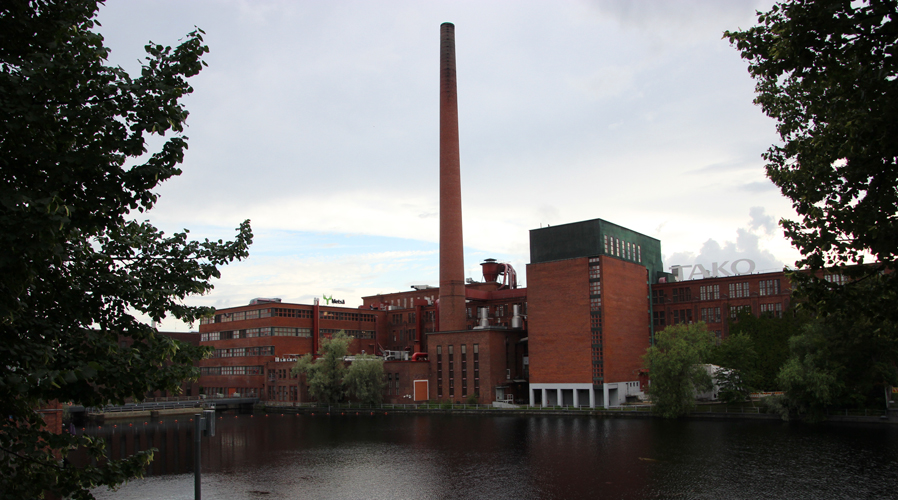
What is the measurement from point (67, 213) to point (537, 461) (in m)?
38.6

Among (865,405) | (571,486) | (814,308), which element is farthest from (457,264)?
(814,308)

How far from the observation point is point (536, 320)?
271 ft

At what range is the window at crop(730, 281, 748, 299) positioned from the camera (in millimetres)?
88375

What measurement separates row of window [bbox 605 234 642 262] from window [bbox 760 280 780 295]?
1592cm

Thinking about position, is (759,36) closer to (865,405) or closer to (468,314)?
(865,405)

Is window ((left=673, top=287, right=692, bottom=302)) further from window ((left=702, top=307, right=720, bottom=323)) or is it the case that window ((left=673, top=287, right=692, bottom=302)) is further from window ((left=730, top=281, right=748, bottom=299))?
window ((left=730, top=281, right=748, bottom=299))

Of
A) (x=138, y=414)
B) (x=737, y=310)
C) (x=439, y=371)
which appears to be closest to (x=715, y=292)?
(x=737, y=310)

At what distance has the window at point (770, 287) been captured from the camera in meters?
85.5

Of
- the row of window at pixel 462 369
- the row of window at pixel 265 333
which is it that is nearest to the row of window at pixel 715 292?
the row of window at pixel 462 369

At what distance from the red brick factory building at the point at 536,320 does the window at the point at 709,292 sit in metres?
0.14

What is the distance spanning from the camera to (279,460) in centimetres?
4694

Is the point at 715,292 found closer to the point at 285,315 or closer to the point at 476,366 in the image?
the point at 476,366

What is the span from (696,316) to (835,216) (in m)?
82.3

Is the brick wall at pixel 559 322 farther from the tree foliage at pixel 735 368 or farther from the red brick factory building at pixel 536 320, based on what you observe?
the tree foliage at pixel 735 368
